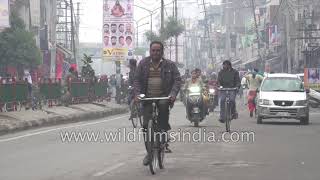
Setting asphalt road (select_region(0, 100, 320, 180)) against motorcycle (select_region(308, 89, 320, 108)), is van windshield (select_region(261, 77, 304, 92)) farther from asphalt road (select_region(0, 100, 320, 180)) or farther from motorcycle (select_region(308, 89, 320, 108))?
motorcycle (select_region(308, 89, 320, 108))

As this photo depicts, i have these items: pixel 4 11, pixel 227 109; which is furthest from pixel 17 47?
pixel 227 109

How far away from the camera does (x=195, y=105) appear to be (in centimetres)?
1905

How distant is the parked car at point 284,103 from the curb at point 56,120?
641cm

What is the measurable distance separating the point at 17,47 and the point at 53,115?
2671 centimetres

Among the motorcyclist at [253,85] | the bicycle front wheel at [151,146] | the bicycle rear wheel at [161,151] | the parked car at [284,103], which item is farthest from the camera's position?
the motorcyclist at [253,85]

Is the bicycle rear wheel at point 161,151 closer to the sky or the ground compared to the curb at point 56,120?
closer to the sky

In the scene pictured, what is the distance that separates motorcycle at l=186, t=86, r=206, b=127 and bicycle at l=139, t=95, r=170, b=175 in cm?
850

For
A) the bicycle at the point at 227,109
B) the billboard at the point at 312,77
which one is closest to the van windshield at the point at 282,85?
the bicycle at the point at 227,109

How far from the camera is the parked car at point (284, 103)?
20.9m

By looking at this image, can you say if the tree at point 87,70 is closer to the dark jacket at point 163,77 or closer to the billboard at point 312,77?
the billboard at point 312,77

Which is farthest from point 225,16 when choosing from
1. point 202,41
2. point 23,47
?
point 23,47

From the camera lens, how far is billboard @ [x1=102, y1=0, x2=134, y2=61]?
3269 cm

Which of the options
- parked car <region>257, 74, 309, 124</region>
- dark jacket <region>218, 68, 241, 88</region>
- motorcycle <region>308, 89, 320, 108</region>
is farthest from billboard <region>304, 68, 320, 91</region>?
dark jacket <region>218, 68, 241, 88</region>

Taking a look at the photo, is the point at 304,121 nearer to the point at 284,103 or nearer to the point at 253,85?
the point at 284,103
